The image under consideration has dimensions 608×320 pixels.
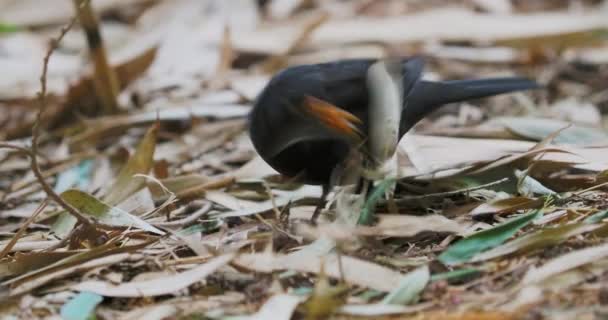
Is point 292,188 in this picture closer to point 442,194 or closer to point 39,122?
point 442,194

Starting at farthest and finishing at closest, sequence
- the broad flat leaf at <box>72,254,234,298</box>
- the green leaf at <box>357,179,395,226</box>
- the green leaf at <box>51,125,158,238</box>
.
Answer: the green leaf at <box>51,125,158,238</box>, the green leaf at <box>357,179,395,226</box>, the broad flat leaf at <box>72,254,234,298</box>

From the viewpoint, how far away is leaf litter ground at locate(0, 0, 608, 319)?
1.82 m

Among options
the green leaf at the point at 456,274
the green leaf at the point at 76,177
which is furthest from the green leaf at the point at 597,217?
the green leaf at the point at 76,177

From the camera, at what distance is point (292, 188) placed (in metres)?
2.67

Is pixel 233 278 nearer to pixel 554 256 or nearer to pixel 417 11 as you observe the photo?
pixel 554 256

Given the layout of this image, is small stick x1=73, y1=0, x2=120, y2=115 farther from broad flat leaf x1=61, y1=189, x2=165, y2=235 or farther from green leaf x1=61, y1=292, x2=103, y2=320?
green leaf x1=61, y1=292, x2=103, y2=320

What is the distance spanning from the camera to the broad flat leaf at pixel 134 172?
8.71 ft

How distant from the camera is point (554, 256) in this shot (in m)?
1.89

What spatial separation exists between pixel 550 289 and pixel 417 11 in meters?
3.04

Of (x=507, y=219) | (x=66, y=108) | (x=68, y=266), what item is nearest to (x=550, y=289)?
(x=507, y=219)

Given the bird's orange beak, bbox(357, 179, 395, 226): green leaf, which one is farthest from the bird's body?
bbox(357, 179, 395, 226): green leaf

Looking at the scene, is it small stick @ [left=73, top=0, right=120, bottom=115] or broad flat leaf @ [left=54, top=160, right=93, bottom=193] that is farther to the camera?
small stick @ [left=73, top=0, right=120, bottom=115]

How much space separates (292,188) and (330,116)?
1.56 ft

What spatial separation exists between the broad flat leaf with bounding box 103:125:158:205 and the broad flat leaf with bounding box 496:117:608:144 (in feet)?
3.66
